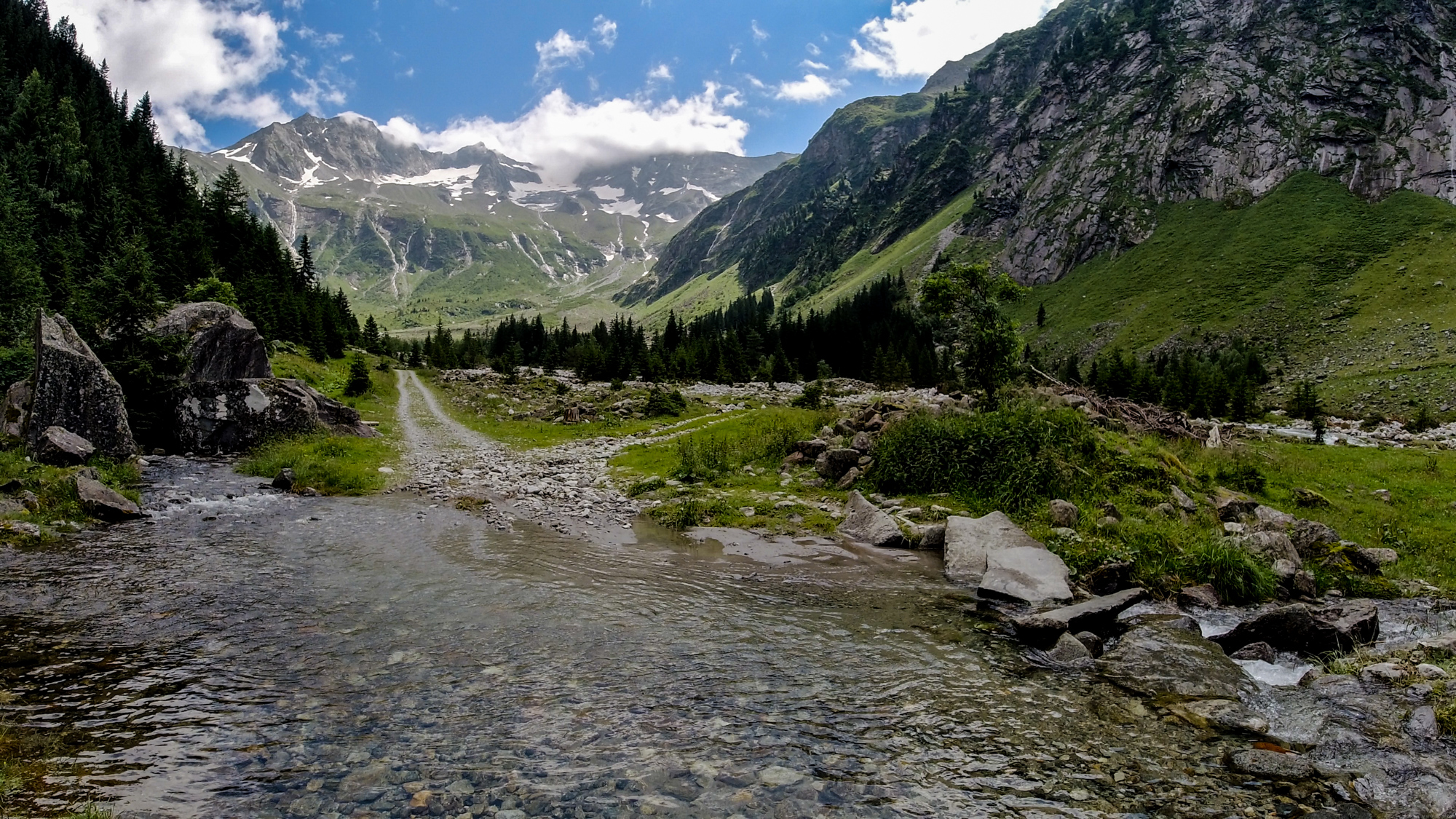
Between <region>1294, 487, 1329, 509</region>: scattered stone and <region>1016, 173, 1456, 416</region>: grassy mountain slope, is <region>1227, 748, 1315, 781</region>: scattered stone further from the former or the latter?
<region>1016, 173, 1456, 416</region>: grassy mountain slope

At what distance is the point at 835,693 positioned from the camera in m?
8.69

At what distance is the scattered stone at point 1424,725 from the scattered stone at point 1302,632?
2748 mm

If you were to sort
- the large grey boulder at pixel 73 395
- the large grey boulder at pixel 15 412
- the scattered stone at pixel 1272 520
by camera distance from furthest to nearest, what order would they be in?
1. the large grey boulder at pixel 15 412
2. the large grey boulder at pixel 73 395
3. the scattered stone at pixel 1272 520

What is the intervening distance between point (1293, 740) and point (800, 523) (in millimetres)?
12544

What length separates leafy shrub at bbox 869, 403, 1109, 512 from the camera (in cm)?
1897

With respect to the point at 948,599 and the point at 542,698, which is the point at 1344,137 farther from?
the point at 542,698

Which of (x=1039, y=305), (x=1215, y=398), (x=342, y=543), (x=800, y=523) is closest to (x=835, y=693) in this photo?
(x=800, y=523)

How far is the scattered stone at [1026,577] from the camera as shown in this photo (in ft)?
42.2

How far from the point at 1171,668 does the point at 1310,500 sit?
54.4 ft

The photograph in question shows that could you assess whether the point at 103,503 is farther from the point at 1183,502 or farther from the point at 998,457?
the point at 1183,502

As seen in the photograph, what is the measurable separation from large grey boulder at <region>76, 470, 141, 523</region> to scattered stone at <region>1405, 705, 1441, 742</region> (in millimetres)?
25901

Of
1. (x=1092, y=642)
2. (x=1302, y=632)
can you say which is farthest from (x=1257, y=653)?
(x=1092, y=642)

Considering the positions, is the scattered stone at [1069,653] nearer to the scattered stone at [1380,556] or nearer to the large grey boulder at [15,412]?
the scattered stone at [1380,556]

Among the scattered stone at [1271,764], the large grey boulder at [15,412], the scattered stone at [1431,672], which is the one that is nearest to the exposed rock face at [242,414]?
the large grey boulder at [15,412]
